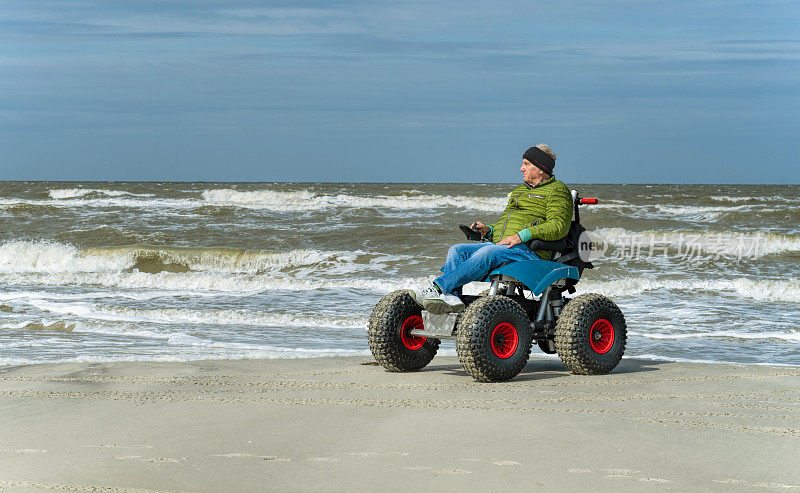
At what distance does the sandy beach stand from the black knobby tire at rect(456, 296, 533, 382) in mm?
127

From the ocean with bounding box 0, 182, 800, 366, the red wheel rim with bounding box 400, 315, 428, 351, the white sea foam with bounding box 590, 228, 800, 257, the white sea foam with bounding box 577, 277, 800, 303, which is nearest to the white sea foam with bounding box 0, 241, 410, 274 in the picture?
the ocean with bounding box 0, 182, 800, 366

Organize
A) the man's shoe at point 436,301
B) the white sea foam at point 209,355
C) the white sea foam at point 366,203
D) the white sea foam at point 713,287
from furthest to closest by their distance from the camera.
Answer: the white sea foam at point 366,203, the white sea foam at point 713,287, the white sea foam at point 209,355, the man's shoe at point 436,301

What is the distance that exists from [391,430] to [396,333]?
1824mm

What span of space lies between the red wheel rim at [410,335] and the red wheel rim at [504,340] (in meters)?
0.75

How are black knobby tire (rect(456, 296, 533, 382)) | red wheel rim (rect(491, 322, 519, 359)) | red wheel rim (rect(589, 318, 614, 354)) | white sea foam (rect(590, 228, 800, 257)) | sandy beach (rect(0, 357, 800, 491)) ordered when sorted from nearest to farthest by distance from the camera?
sandy beach (rect(0, 357, 800, 491)) → black knobby tire (rect(456, 296, 533, 382)) → red wheel rim (rect(491, 322, 519, 359)) → red wheel rim (rect(589, 318, 614, 354)) → white sea foam (rect(590, 228, 800, 257))

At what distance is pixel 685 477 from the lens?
3641mm

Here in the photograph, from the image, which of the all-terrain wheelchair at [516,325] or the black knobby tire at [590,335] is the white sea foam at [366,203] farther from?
the black knobby tire at [590,335]

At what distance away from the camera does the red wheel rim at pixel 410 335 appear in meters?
6.33

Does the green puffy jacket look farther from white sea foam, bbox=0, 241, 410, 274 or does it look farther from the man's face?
white sea foam, bbox=0, 241, 410, 274

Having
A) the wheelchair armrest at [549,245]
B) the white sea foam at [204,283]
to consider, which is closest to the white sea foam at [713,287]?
the white sea foam at [204,283]

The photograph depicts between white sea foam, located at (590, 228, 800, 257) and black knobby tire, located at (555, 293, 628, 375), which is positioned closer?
black knobby tire, located at (555, 293, 628, 375)

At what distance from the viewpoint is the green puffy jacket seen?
597 centimetres

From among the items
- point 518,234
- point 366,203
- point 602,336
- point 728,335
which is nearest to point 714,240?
point 728,335

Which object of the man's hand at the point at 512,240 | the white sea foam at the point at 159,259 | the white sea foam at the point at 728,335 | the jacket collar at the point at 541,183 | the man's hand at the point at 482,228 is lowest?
the white sea foam at the point at 159,259
